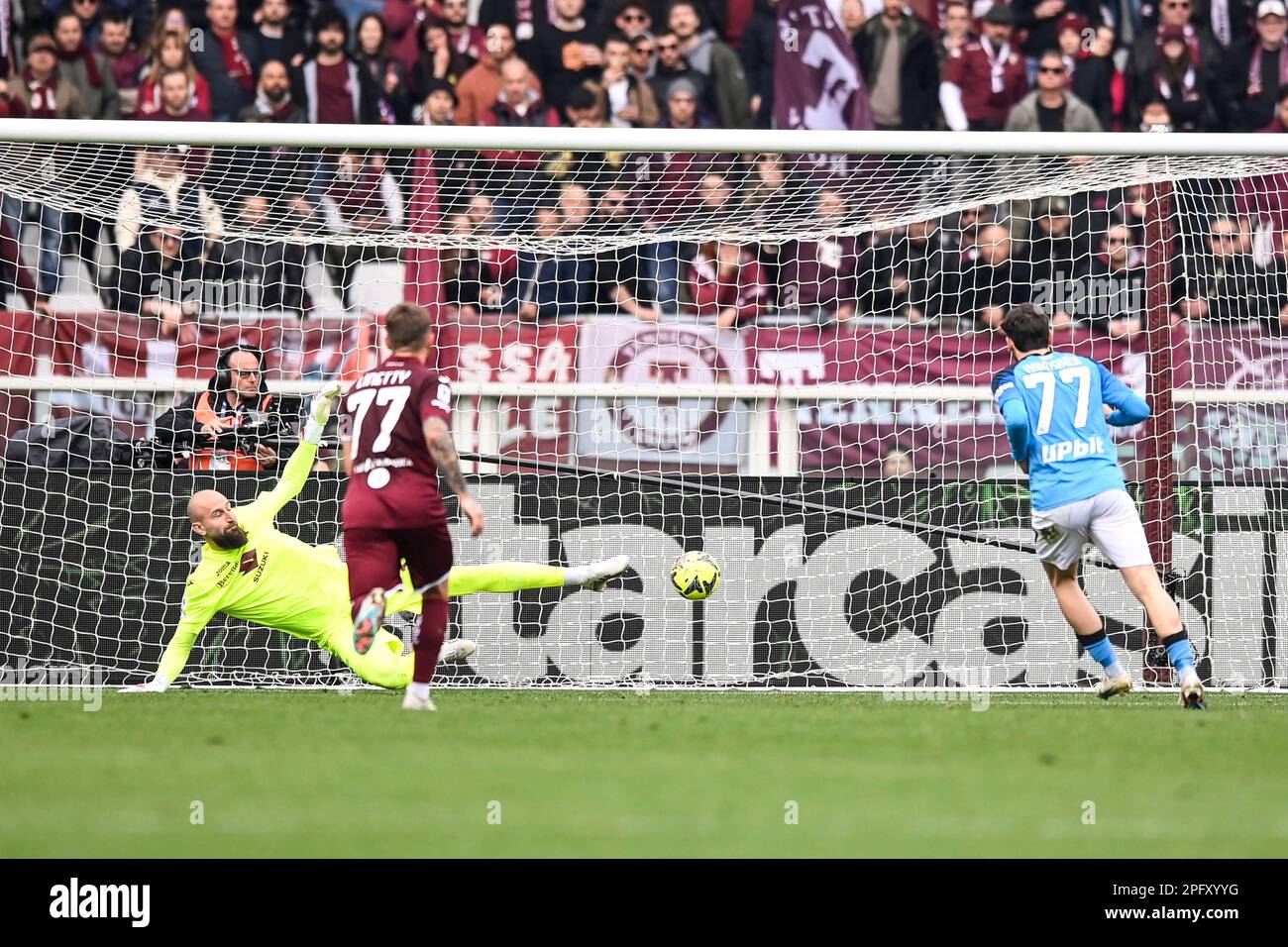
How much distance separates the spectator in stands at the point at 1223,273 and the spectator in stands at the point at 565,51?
5.39 metres

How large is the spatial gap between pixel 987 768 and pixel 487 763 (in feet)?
5.28

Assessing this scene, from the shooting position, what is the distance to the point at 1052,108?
13.7m

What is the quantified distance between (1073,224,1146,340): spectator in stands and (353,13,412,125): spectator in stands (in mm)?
5559

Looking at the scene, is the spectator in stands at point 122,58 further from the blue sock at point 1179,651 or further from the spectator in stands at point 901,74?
the blue sock at point 1179,651

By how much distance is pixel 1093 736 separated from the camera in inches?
260

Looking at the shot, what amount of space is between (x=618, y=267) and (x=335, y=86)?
3566 millimetres

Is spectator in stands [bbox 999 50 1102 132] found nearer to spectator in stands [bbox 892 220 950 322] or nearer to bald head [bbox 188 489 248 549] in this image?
spectator in stands [bbox 892 220 950 322]

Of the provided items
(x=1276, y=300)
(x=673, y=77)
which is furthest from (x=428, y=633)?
(x=673, y=77)

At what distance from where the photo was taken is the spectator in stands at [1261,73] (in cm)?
1414

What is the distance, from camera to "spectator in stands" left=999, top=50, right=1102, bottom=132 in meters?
13.6

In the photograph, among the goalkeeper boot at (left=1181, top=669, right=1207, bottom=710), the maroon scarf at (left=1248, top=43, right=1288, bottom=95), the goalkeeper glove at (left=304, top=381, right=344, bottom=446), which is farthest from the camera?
the maroon scarf at (left=1248, top=43, right=1288, bottom=95)

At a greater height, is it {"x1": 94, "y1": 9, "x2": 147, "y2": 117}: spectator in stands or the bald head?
{"x1": 94, "y1": 9, "x2": 147, "y2": 117}: spectator in stands

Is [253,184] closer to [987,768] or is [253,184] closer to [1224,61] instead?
[987,768]

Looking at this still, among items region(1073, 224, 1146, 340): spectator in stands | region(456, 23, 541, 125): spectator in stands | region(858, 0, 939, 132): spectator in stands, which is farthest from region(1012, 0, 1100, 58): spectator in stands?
region(456, 23, 541, 125): spectator in stands
